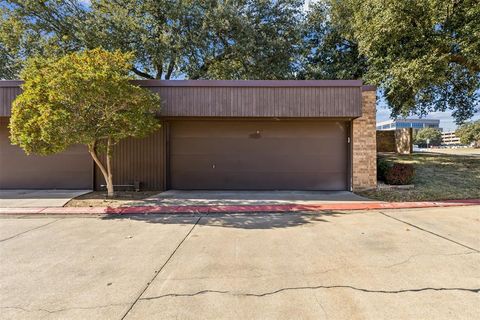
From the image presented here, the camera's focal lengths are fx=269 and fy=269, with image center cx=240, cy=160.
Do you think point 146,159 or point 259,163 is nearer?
point 146,159

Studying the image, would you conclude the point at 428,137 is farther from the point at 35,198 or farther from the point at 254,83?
the point at 35,198

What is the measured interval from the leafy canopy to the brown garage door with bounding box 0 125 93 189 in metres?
3.44

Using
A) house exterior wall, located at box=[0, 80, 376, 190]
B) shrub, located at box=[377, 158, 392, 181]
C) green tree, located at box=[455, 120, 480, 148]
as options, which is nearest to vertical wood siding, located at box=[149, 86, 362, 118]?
house exterior wall, located at box=[0, 80, 376, 190]

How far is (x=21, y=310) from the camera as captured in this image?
2973 mm

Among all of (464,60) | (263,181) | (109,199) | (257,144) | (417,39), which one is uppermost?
(417,39)

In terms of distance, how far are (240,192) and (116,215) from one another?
4.64 m

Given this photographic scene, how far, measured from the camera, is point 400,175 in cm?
1020

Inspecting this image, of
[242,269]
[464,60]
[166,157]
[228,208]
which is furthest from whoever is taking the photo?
[464,60]

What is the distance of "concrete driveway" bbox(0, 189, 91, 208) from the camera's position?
832cm

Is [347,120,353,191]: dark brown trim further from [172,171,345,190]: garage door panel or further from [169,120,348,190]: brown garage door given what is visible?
[172,171,345,190]: garage door panel

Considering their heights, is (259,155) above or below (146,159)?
above

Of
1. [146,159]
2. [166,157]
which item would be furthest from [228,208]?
[146,159]

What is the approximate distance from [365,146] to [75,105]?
32.7 ft

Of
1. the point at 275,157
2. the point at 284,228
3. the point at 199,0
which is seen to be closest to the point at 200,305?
the point at 284,228
